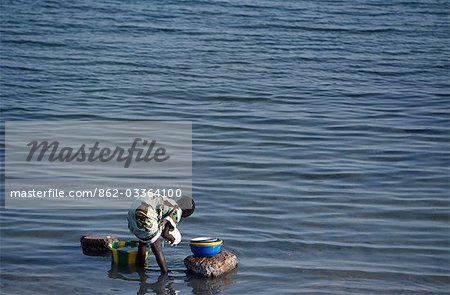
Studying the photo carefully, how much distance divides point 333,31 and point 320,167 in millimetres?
10767

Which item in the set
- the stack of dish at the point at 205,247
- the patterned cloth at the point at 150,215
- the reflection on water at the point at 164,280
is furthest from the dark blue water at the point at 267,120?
the patterned cloth at the point at 150,215

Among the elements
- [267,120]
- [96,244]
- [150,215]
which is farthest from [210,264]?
[267,120]

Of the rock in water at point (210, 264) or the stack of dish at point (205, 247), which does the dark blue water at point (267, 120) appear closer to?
the rock in water at point (210, 264)

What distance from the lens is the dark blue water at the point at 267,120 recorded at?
29.5 feet

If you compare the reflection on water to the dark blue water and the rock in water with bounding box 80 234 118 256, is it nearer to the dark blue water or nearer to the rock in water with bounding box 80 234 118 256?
the dark blue water

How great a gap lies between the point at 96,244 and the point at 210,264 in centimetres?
139

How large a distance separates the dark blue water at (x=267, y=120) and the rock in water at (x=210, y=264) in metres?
0.11

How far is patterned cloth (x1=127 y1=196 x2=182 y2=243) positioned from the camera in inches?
332

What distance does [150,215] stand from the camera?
8453 millimetres

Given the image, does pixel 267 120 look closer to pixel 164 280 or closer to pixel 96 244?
pixel 96 244

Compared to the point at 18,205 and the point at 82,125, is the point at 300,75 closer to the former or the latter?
the point at 82,125

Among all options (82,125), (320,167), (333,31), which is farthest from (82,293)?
(333,31)

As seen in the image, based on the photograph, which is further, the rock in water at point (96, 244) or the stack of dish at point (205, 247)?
the rock in water at point (96, 244)

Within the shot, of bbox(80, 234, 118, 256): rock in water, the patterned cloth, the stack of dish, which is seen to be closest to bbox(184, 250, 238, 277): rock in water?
the stack of dish
